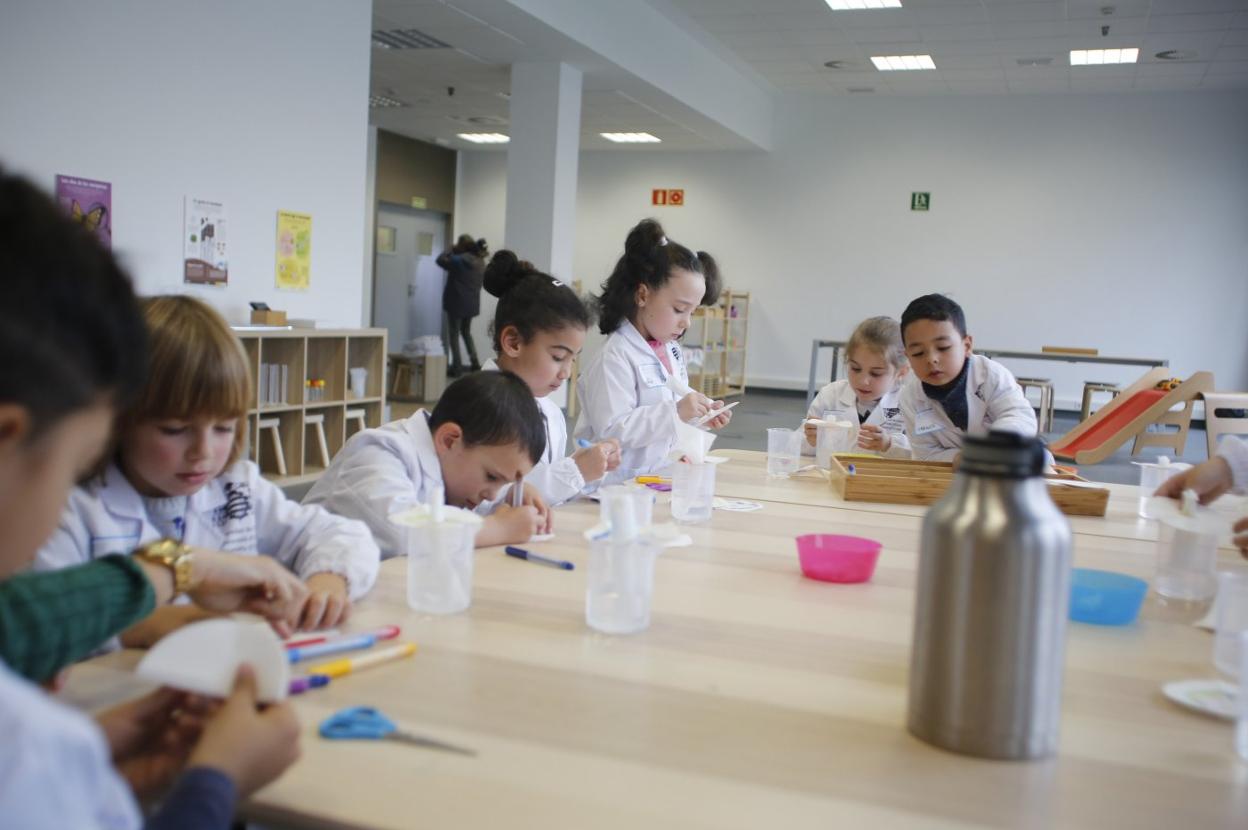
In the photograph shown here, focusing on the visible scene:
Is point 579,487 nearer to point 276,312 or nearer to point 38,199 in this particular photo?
point 38,199

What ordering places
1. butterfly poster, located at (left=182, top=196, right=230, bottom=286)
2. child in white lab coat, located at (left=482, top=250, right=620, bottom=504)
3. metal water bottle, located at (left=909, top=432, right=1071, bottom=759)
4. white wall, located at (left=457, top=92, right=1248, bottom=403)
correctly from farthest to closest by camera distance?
1. white wall, located at (left=457, top=92, right=1248, bottom=403)
2. butterfly poster, located at (left=182, top=196, right=230, bottom=286)
3. child in white lab coat, located at (left=482, top=250, right=620, bottom=504)
4. metal water bottle, located at (left=909, top=432, right=1071, bottom=759)

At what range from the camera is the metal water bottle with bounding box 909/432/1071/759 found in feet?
2.53

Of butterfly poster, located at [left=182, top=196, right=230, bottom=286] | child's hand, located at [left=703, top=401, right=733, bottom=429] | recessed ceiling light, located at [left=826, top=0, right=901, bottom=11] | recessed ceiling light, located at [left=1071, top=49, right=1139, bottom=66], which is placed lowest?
child's hand, located at [left=703, top=401, right=733, bottom=429]

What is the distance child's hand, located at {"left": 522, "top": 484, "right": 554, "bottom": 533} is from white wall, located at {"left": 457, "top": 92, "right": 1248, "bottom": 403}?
9.34 meters

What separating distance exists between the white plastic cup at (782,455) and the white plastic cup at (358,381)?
371cm

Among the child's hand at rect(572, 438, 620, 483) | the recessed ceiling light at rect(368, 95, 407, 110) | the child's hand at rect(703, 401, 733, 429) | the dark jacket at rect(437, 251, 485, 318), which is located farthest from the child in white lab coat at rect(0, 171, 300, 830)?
the dark jacket at rect(437, 251, 485, 318)

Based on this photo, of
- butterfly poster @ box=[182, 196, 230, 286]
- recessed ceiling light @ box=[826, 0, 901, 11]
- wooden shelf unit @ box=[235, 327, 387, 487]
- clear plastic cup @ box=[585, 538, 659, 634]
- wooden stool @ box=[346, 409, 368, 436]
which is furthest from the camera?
recessed ceiling light @ box=[826, 0, 901, 11]

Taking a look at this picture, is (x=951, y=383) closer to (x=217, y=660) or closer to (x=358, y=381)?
(x=217, y=660)

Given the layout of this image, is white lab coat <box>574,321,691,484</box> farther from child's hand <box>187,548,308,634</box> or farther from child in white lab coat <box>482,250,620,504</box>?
child's hand <box>187,548,308,634</box>

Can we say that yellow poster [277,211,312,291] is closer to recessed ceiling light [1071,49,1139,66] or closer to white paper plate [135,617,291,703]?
white paper plate [135,617,291,703]

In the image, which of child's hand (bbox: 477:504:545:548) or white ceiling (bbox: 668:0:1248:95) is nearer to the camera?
child's hand (bbox: 477:504:545:548)

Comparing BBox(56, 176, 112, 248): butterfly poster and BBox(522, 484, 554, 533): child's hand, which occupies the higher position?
BBox(56, 176, 112, 248): butterfly poster

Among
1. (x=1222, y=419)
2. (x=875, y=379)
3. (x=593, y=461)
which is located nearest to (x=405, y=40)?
(x=875, y=379)

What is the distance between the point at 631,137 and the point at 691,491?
9.73 m
